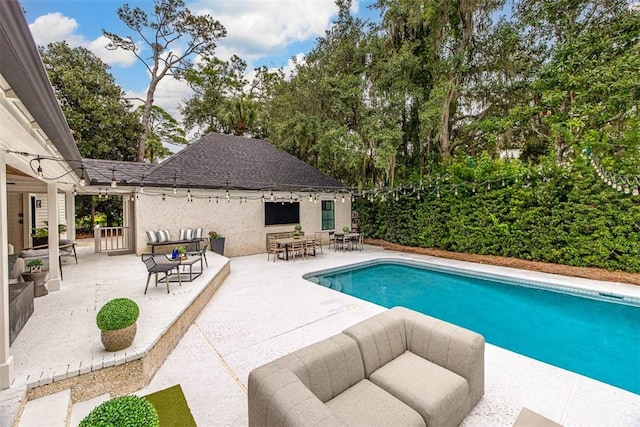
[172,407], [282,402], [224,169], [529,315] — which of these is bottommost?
[529,315]

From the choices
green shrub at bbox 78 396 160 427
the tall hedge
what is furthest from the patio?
green shrub at bbox 78 396 160 427

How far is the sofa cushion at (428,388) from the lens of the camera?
2.32 meters

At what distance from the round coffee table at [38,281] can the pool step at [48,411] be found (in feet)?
11.6

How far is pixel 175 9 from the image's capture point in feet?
54.6

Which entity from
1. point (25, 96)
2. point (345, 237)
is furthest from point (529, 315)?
point (25, 96)

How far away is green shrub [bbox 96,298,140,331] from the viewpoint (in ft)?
10.8

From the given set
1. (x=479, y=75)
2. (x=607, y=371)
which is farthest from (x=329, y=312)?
(x=479, y=75)

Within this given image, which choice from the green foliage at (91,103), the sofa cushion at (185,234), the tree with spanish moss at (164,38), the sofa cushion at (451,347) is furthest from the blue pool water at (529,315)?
the tree with spanish moss at (164,38)

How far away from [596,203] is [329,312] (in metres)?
7.66

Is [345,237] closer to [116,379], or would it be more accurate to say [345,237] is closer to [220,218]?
[220,218]

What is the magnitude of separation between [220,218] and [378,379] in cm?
957

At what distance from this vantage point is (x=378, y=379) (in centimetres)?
268

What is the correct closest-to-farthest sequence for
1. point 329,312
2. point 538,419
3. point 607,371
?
point 538,419 < point 607,371 < point 329,312

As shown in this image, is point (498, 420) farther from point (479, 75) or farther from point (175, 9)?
point (175, 9)
